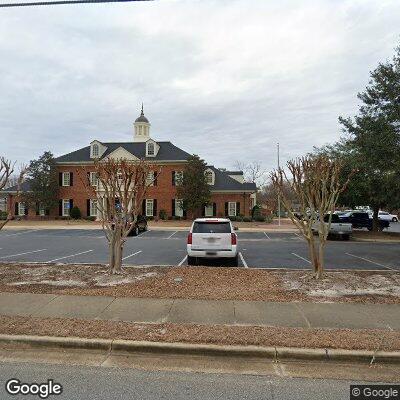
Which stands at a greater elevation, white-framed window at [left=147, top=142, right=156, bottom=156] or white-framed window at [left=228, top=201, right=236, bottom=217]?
white-framed window at [left=147, top=142, right=156, bottom=156]

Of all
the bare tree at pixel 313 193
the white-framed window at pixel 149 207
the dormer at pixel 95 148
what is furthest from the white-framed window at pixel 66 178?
the bare tree at pixel 313 193

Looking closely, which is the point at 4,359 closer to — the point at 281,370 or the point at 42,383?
the point at 42,383

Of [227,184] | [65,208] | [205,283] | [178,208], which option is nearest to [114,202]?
[205,283]

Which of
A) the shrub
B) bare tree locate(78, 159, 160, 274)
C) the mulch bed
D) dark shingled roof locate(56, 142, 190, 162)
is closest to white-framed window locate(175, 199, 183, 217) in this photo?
the shrub

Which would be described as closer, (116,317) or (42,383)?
(42,383)

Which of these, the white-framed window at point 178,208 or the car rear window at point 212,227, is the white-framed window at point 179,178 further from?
the car rear window at point 212,227

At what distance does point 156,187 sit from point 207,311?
37613 mm

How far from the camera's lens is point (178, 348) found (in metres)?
5.27

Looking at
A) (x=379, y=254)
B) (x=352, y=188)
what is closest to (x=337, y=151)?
(x=352, y=188)

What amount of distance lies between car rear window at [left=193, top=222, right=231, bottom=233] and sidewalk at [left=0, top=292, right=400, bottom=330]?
14.6 feet

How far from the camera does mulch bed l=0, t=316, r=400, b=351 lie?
5359 millimetres

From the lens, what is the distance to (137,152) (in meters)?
45.0

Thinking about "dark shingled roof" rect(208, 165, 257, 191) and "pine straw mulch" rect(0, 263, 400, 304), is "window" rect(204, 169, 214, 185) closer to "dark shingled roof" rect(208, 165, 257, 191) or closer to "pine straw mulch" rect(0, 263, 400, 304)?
"dark shingled roof" rect(208, 165, 257, 191)

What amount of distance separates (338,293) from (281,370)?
161 inches
